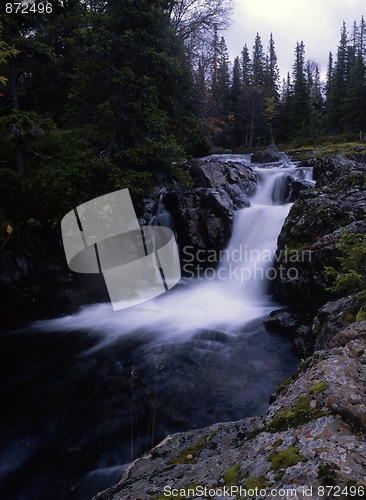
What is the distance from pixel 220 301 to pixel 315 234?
3.86 meters

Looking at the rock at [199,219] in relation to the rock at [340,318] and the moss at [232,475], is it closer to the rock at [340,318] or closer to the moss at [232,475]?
the rock at [340,318]

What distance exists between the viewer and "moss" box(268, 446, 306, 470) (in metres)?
1.65

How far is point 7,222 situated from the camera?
10016 mm

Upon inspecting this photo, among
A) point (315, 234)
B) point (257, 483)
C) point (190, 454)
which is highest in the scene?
point (315, 234)

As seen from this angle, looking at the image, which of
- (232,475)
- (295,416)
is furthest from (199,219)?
(232,475)

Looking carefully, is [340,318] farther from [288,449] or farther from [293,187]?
[293,187]

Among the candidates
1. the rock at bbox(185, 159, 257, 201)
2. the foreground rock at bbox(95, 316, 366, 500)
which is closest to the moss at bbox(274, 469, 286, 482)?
the foreground rock at bbox(95, 316, 366, 500)

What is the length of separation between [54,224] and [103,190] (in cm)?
200

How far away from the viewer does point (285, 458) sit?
5.58ft

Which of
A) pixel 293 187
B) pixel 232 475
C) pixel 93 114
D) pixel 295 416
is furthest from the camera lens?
pixel 293 187

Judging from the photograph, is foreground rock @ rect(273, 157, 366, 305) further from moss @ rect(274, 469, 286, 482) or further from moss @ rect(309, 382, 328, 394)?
moss @ rect(274, 469, 286, 482)

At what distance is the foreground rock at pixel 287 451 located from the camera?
154 cm

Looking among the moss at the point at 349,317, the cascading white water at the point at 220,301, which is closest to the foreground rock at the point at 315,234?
the cascading white water at the point at 220,301

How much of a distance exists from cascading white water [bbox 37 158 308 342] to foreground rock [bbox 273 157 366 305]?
124cm
